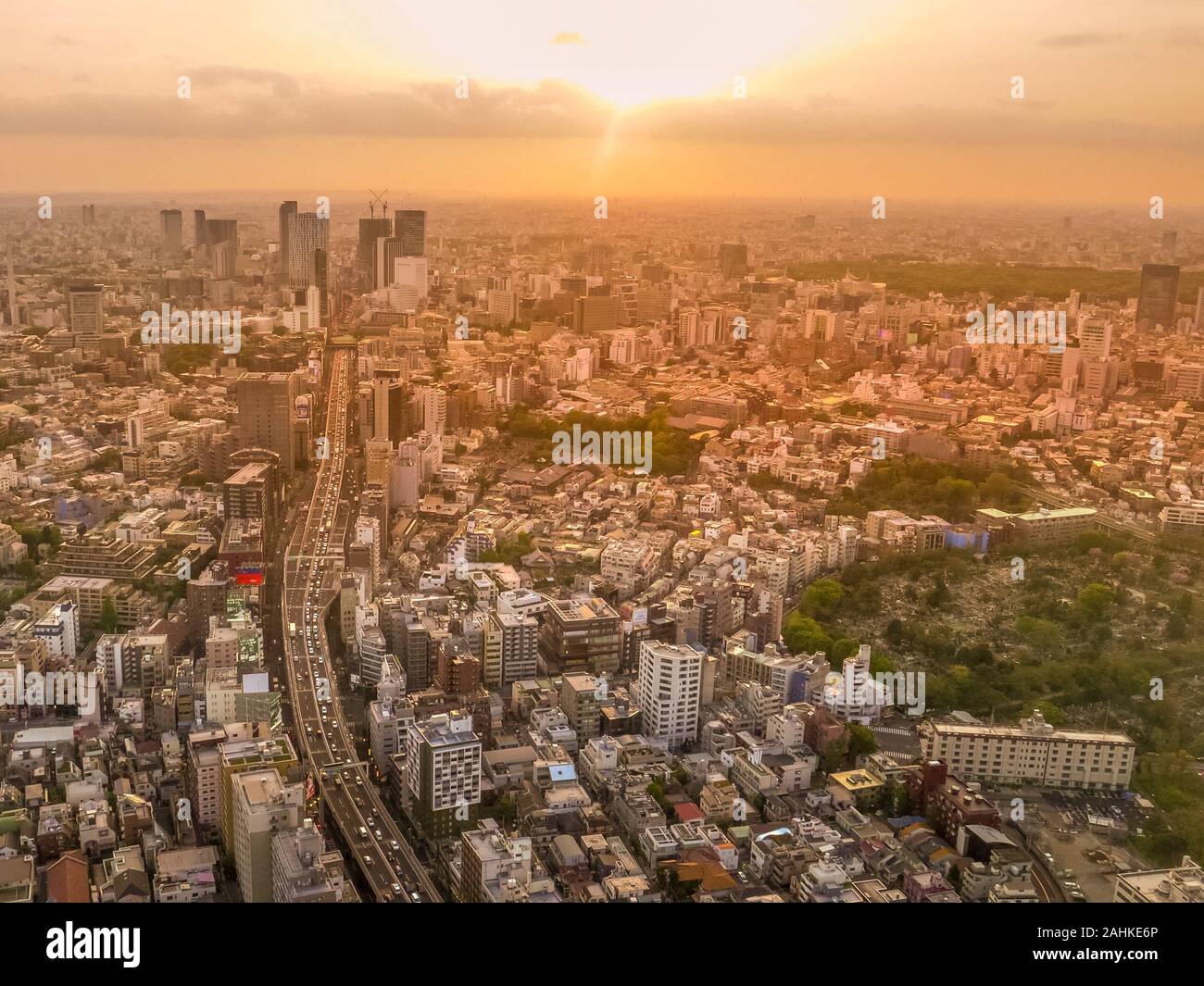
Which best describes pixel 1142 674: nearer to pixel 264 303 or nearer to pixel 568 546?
pixel 568 546

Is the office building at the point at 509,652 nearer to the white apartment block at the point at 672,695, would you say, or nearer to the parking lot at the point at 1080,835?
the white apartment block at the point at 672,695

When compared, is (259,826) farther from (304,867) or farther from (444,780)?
(444,780)

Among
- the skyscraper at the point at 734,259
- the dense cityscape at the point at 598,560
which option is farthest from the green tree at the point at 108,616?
the skyscraper at the point at 734,259

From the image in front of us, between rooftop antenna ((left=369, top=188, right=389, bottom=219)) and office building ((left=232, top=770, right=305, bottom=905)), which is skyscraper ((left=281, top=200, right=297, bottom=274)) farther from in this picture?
office building ((left=232, top=770, right=305, bottom=905))

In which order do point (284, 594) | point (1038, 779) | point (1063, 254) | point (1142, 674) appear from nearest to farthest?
point (1038, 779) → point (1142, 674) → point (284, 594) → point (1063, 254)

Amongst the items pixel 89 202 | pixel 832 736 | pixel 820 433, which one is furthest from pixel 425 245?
pixel 832 736

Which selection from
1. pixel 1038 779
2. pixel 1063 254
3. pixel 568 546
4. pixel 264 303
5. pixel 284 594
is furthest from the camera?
pixel 264 303
